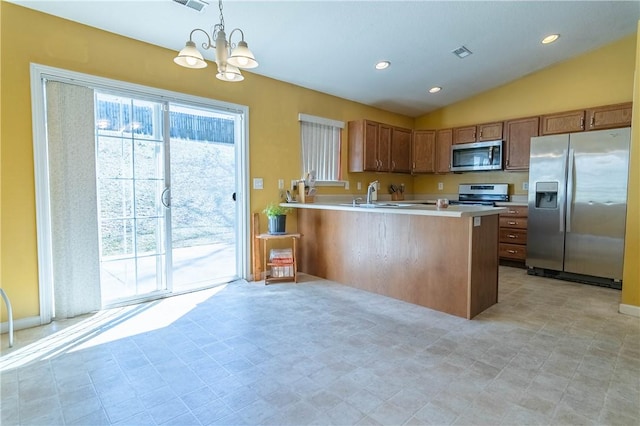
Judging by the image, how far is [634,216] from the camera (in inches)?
115

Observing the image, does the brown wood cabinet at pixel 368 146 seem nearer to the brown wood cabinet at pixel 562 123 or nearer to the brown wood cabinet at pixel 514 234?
the brown wood cabinet at pixel 514 234

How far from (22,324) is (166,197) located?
1.51m

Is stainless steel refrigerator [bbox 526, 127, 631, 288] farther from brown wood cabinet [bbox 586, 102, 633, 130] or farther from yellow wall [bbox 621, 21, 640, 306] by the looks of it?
yellow wall [bbox 621, 21, 640, 306]

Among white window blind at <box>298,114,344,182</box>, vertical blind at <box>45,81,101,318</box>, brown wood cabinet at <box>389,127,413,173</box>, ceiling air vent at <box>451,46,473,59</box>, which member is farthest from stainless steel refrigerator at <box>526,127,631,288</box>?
vertical blind at <box>45,81,101,318</box>

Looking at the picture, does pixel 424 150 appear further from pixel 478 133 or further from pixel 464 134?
pixel 478 133

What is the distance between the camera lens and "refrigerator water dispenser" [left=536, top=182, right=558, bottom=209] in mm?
4109

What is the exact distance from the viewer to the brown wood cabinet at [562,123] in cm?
431

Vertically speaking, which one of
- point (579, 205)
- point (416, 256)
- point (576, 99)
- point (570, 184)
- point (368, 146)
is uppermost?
point (576, 99)

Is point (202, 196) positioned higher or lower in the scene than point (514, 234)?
higher

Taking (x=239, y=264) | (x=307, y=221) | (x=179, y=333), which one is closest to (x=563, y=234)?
(x=307, y=221)

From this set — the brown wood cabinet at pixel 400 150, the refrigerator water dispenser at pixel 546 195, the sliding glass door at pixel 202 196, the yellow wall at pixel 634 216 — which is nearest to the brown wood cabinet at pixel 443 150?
the brown wood cabinet at pixel 400 150

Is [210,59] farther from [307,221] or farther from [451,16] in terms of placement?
[451,16]

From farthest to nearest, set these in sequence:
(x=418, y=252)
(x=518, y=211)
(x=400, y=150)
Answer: (x=400, y=150) → (x=518, y=211) → (x=418, y=252)

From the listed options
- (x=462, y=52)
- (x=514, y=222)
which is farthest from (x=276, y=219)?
(x=514, y=222)
